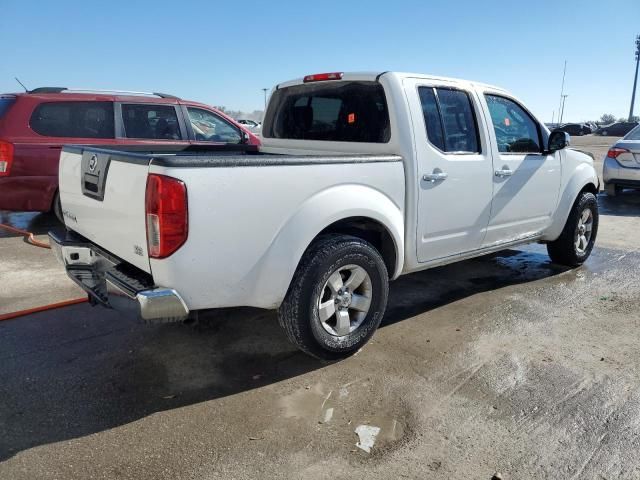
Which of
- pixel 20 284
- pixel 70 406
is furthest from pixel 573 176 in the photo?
pixel 20 284

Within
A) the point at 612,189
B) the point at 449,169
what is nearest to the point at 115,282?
the point at 449,169

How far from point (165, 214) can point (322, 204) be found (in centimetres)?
98

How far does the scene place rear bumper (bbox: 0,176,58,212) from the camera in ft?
21.7

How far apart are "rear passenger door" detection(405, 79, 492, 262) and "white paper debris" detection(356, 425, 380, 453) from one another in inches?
61.9

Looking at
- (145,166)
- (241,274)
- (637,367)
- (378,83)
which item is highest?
(378,83)

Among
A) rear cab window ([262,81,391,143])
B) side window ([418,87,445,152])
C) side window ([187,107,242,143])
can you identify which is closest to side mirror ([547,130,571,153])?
side window ([418,87,445,152])

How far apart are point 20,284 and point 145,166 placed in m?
3.10

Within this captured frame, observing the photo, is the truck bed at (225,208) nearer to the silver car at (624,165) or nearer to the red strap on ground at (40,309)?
the red strap on ground at (40,309)

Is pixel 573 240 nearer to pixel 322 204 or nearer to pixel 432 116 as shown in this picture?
pixel 432 116

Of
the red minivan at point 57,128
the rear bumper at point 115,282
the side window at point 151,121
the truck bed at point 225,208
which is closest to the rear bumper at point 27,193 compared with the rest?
the red minivan at point 57,128

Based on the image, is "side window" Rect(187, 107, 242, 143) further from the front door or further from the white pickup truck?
the front door

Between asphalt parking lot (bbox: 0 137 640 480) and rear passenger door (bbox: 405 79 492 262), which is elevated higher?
rear passenger door (bbox: 405 79 492 262)

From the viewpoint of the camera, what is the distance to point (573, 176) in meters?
5.54

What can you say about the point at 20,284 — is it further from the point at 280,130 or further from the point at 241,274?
the point at 241,274
